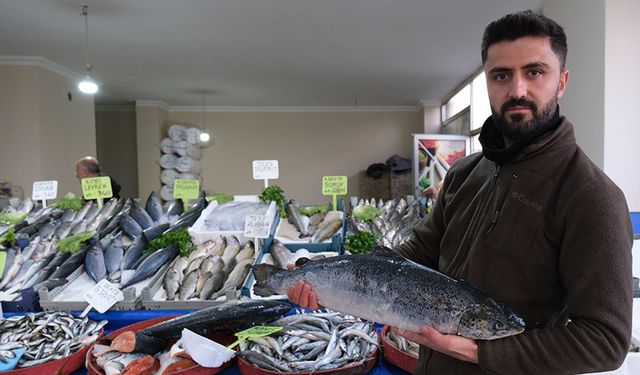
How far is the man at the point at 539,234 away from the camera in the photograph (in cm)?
76

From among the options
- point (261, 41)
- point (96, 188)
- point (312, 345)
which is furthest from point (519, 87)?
point (261, 41)

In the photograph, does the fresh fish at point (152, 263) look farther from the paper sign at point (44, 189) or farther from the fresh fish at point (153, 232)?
the paper sign at point (44, 189)

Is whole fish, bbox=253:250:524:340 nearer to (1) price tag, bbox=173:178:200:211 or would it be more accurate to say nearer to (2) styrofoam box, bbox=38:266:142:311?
(2) styrofoam box, bbox=38:266:142:311

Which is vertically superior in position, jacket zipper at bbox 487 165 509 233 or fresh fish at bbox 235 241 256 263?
jacket zipper at bbox 487 165 509 233

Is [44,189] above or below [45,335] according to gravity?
above

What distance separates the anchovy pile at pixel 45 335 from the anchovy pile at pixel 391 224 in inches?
67.5

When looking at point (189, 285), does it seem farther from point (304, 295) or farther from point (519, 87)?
point (519, 87)

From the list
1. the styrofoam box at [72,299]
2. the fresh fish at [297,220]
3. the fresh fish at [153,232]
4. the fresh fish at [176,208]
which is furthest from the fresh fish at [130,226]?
the fresh fish at [297,220]

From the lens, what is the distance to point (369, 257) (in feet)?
3.71

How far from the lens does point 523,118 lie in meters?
0.92

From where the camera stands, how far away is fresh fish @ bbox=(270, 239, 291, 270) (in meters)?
2.35

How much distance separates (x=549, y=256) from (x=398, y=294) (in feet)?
1.23

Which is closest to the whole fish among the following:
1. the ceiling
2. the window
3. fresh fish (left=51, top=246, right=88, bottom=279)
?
fresh fish (left=51, top=246, right=88, bottom=279)

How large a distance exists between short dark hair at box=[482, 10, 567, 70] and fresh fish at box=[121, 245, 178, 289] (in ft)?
6.96
